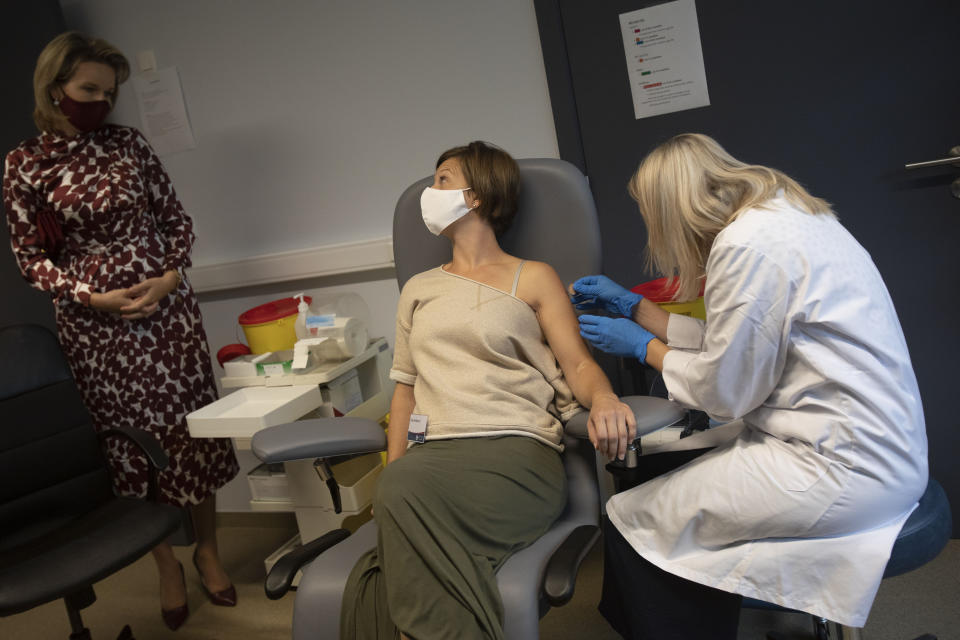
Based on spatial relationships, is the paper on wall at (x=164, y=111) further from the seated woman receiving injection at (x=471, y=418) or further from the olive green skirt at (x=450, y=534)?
the olive green skirt at (x=450, y=534)

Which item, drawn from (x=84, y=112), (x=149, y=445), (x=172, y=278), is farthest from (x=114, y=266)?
(x=149, y=445)

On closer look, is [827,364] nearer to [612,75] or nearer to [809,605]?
[809,605]

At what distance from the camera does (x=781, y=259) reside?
1.19 m

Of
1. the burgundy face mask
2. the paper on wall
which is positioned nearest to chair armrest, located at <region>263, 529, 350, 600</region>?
the burgundy face mask

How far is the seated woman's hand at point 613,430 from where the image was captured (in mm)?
1338

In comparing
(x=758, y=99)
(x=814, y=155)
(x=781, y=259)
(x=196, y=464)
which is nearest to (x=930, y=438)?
(x=814, y=155)

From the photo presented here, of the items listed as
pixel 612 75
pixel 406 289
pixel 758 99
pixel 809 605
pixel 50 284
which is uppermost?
pixel 612 75

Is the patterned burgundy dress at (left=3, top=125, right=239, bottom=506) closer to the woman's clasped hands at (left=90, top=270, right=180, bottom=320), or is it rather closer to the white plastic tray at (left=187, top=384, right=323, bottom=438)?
the woman's clasped hands at (left=90, top=270, right=180, bottom=320)

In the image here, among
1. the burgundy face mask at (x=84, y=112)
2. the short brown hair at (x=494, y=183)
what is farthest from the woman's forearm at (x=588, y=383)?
the burgundy face mask at (x=84, y=112)

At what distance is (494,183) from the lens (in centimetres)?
172

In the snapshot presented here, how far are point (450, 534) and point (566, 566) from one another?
9.3 inches

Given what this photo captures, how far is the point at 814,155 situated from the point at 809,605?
1.31 meters

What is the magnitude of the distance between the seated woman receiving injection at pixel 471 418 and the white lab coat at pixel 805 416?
22cm

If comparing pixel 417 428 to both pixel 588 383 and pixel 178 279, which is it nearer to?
pixel 588 383
